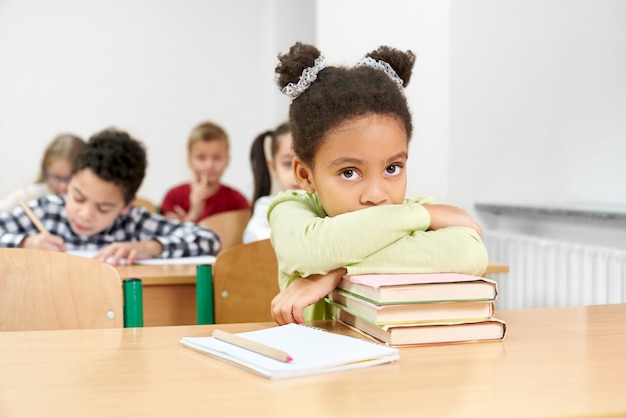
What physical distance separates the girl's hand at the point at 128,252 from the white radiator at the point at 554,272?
1.21 m

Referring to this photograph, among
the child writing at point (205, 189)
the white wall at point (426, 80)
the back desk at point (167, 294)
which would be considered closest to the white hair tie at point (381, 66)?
the back desk at point (167, 294)

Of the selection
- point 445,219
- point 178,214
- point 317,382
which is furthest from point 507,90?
point 317,382

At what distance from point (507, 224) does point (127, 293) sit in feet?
5.43

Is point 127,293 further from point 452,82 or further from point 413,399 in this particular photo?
point 452,82

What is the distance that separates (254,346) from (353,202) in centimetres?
31

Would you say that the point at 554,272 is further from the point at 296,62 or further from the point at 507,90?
the point at 296,62

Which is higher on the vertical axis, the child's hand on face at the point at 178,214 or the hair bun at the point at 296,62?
the hair bun at the point at 296,62

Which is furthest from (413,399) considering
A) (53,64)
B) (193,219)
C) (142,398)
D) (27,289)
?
(53,64)

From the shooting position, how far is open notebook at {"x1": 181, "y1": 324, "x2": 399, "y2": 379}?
3.03ft

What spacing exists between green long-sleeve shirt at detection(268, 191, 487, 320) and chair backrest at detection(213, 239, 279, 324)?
86 cm

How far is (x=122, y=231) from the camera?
9.20 feet

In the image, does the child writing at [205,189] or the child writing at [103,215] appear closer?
the child writing at [103,215]

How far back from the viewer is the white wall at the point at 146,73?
557 centimetres

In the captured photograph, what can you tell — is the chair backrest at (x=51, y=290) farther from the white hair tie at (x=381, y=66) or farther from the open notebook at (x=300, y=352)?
the white hair tie at (x=381, y=66)
